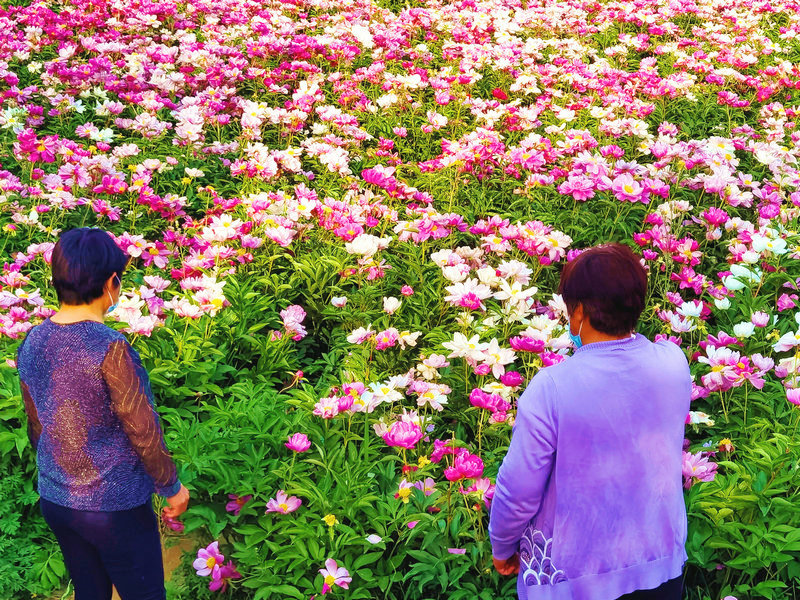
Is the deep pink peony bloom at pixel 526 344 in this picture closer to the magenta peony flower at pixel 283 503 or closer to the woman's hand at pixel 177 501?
the magenta peony flower at pixel 283 503

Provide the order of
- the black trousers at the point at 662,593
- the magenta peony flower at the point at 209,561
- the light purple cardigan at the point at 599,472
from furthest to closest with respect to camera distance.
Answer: the magenta peony flower at the point at 209,561, the black trousers at the point at 662,593, the light purple cardigan at the point at 599,472

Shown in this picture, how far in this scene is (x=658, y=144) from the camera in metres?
4.15

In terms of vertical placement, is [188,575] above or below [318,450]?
below

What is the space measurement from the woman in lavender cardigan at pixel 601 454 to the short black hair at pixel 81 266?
1.03m

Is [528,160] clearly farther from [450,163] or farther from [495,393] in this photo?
[495,393]

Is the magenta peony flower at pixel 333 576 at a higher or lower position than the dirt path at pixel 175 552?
higher

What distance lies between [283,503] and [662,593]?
120cm

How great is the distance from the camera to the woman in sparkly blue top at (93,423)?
5.63 ft

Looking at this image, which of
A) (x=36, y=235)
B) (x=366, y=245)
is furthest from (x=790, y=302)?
(x=36, y=235)

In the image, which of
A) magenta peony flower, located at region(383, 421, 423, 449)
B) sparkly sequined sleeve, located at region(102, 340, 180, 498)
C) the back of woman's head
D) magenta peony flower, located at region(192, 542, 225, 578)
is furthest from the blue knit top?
the back of woman's head

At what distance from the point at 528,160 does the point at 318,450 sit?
8.15 feet

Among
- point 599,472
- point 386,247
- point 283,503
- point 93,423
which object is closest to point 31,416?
point 93,423

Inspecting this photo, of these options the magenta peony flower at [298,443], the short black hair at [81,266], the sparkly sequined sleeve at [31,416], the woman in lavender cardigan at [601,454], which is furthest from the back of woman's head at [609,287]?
the sparkly sequined sleeve at [31,416]

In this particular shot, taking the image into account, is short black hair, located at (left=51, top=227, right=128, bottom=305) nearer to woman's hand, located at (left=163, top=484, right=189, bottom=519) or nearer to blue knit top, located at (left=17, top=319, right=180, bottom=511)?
blue knit top, located at (left=17, top=319, right=180, bottom=511)
